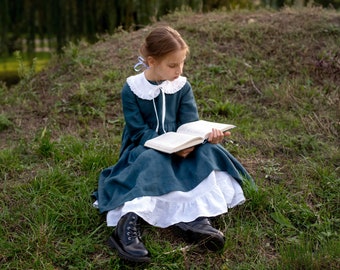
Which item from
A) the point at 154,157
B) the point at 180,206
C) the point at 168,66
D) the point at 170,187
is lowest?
the point at 180,206

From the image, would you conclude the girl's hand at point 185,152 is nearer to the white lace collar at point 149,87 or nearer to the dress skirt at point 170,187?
the dress skirt at point 170,187

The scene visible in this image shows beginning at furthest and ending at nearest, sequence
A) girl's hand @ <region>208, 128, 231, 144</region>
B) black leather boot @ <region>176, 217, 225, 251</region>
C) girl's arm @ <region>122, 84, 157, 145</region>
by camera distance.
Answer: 1. girl's arm @ <region>122, 84, 157, 145</region>
2. girl's hand @ <region>208, 128, 231, 144</region>
3. black leather boot @ <region>176, 217, 225, 251</region>

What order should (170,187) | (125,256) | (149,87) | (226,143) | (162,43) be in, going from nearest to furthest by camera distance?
(125,256)
(170,187)
(162,43)
(149,87)
(226,143)

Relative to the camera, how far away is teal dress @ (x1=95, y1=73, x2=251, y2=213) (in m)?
3.10

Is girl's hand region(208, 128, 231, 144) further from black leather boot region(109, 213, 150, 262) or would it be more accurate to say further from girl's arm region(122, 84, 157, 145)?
black leather boot region(109, 213, 150, 262)

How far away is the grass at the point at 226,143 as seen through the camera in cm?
307

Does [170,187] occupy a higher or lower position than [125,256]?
higher

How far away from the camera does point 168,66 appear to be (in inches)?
129

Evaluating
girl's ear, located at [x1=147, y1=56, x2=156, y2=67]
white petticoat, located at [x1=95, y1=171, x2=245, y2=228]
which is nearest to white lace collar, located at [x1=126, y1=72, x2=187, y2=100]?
girl's ear, located at [x1=147, y1=56, x2=156, y2=67]

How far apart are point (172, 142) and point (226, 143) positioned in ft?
4.09

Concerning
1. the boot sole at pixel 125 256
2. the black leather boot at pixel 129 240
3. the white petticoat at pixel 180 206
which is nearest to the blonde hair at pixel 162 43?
the white petticoat at pixel 180 206

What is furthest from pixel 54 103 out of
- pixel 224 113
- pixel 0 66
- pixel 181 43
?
pixel 0 66

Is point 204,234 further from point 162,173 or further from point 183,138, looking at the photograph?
point 183,138

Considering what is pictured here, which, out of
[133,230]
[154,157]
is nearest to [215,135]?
[154,157]
